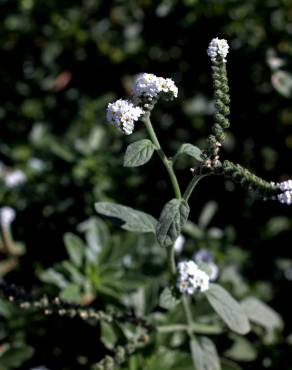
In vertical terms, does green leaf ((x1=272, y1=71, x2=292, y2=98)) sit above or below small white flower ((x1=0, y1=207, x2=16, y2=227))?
above

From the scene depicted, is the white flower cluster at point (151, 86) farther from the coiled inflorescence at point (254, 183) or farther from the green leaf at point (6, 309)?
the green leaf at point (6, 309)

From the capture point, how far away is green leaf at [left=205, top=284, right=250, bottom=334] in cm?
226

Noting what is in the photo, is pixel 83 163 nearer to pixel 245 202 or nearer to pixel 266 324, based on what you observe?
pixel 245 202

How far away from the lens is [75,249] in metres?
2.99

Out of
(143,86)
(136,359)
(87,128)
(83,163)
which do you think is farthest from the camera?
(87,128)

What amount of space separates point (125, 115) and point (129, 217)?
1.55 feet

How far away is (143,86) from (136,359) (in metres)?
1.31

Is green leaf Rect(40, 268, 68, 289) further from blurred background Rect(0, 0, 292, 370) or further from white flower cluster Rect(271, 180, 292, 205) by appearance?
white flower cluster Rect(271, 180, 292, 205)

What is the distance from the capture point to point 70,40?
164 inches

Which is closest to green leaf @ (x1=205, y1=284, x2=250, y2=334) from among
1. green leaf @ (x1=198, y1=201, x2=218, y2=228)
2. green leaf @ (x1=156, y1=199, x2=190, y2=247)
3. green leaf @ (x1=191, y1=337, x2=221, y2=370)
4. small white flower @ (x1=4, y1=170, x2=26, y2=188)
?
green leaf @ (x1=191, y1=337, x2=221, y2=370)

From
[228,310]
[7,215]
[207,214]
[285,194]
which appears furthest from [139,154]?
[7,215]

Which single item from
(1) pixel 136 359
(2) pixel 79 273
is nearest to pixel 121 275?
(2) pixel 79 273

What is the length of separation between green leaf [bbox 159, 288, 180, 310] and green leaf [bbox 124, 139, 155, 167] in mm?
618

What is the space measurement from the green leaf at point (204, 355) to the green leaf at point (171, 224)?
2.78 feet
